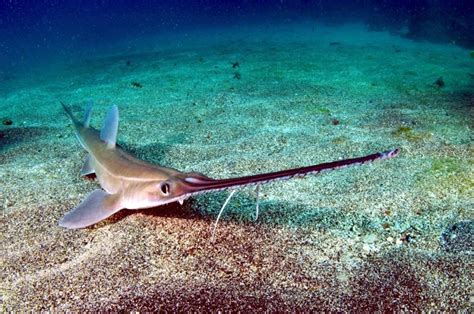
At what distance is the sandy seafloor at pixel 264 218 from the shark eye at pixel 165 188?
18.0 inches

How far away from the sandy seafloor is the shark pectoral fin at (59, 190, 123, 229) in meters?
0.18

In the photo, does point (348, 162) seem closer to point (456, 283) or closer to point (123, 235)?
point (456, 283)

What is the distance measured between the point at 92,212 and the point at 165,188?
774 mm

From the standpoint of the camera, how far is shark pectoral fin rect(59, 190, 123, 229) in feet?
8.92

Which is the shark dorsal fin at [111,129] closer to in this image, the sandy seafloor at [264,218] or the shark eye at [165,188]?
the sandy seafloor at [264,218]

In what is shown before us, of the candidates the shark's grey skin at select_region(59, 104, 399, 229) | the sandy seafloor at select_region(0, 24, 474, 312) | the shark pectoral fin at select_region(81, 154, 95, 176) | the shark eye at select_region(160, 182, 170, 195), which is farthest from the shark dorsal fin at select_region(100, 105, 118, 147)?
the shark eye at select_region(160, 182, 170, 195)

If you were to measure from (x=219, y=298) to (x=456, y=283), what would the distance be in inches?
63.8

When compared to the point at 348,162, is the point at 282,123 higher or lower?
lower

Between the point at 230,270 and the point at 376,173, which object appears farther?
the point at 376,173

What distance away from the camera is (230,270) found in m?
2.38

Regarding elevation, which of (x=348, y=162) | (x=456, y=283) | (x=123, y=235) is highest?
(x=348, y=162)

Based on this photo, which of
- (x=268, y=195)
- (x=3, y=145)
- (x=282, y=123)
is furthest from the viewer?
(x=282, y=123)

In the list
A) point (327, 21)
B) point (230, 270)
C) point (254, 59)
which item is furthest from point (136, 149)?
point (327, 21)

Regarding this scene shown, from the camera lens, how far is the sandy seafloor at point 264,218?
7.30 feet
